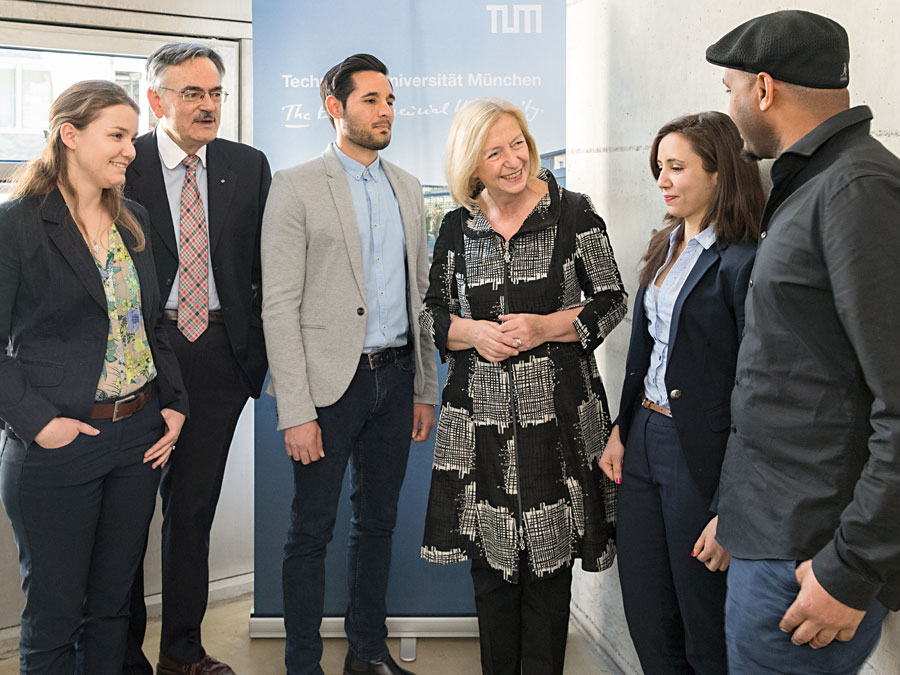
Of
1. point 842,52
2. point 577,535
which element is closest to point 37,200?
point 577,535

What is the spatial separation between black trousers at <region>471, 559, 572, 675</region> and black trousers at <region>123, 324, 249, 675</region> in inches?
37.7

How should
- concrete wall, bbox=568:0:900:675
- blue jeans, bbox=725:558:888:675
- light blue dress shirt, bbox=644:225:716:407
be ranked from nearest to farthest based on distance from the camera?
1. blue jeans, bbox=725:558:888:675
2. concrete wall, bbox=568:0:900:675
3. light blue dress shirt, bbox=644:225:716:407

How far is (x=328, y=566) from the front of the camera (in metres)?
3.26

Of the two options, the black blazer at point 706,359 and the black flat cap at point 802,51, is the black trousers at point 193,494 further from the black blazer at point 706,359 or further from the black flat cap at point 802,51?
the black flat cap at point 802,51

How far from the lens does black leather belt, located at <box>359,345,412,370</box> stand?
8.77 ft

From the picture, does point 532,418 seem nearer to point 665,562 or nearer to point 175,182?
point 665,562

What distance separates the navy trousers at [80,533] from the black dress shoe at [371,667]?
34.3 inches

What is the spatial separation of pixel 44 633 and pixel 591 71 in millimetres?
2615

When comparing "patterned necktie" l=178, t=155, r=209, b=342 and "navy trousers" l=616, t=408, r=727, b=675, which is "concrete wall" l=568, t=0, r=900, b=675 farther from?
"patterned necktie" l=178, t=155, r=209, b=342

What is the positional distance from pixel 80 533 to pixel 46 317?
0.56 meters

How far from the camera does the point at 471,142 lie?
237cm

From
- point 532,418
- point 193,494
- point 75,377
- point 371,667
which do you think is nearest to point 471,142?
point 532,418

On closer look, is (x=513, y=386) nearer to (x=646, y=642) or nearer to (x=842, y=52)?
(x=646, y=642)

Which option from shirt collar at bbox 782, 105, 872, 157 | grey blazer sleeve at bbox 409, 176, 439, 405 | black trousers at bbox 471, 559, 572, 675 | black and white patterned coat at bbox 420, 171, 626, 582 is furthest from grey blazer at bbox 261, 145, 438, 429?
shirt collar at bbox 782, 105, 872, 157
